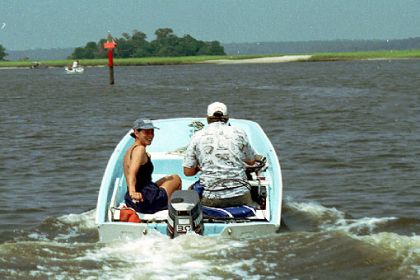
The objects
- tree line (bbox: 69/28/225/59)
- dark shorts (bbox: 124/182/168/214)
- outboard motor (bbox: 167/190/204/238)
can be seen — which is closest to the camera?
outboard motor (bbox: 167/190/204/238)

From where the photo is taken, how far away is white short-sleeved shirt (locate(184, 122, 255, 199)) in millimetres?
9875

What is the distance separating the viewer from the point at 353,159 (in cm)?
1789

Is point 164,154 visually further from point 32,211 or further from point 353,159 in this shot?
point 353,159

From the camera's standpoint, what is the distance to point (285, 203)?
13.8m

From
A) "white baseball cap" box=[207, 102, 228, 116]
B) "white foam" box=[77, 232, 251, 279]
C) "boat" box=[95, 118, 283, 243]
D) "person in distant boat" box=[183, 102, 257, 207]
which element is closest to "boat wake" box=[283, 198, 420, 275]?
"boat" box=[95, 118, 283, 243]

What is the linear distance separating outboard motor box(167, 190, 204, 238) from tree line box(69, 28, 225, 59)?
183031 mm

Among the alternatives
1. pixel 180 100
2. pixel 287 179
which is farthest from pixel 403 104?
pixel 287 179

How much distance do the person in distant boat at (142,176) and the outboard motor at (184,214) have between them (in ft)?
2.81

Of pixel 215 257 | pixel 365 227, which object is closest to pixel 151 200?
pixel 215 257

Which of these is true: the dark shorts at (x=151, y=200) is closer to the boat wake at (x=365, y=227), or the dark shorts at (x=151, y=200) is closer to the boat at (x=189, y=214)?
the boat at (x=189, y=214)

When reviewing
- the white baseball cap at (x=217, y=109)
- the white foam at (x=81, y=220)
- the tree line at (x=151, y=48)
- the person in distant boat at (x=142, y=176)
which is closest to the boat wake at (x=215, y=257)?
the person in distant boat at (x=142, y=176)

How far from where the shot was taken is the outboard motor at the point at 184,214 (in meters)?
9.12

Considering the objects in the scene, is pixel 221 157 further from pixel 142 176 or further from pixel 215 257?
pixel 215 257

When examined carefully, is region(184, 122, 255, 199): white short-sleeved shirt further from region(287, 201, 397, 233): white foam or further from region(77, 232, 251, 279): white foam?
region(287, 201, 397, 233): white foam
